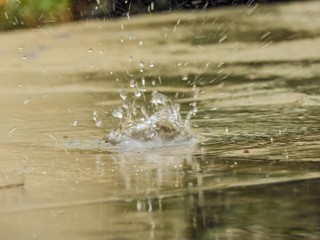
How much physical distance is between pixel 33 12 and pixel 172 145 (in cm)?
762

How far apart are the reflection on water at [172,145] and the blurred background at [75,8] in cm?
181

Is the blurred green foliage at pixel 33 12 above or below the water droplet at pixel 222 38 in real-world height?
above

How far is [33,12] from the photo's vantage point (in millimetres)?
12055

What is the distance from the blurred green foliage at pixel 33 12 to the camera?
11805mm

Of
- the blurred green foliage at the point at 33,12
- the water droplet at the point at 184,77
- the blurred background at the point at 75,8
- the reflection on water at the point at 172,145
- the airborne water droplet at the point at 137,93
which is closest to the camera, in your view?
the reflection on water at the point at 172,145

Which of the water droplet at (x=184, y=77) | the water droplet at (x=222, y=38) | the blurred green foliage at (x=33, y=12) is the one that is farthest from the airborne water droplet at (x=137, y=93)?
the blurred green foliage at (x=33, y=12)

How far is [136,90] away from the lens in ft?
21.5

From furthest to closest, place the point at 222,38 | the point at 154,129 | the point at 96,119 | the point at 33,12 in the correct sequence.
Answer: the point at 33,12 < the point at 222,38 < the point at 96,119 < the point at 154,129

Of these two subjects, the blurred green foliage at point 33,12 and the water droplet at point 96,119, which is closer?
the water droplet at point 96,119

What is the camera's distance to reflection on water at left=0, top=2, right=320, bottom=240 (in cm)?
305

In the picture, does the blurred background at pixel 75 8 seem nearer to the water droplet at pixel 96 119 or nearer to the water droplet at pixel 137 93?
the water droplet at pixel 137 93

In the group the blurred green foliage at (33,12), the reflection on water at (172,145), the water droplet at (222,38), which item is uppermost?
the blurred green foliage at (33,12)

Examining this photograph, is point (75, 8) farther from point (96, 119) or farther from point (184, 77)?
point (96, 119)

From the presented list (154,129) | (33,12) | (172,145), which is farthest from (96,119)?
(33,12)
